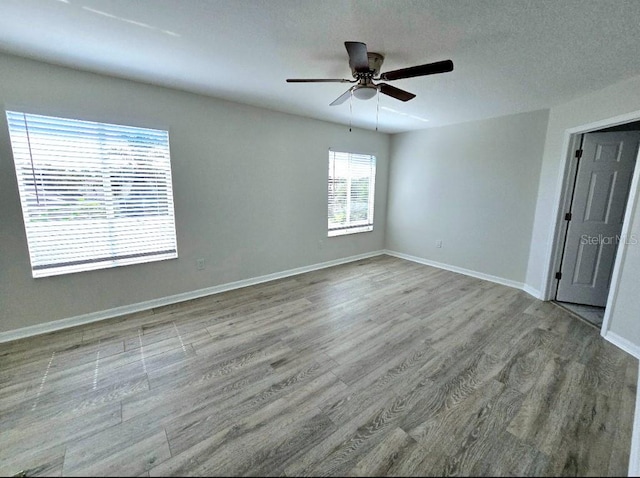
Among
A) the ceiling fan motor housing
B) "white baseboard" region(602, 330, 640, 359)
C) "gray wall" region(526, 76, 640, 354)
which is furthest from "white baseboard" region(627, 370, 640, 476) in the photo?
the ceiling fan motor housing

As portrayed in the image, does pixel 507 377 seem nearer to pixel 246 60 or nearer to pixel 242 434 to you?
pixel 242 434

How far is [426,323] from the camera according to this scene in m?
2.83

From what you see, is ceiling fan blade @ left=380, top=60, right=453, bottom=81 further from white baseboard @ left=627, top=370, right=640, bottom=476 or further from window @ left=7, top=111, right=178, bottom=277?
window @ left=7, top=111, right=178, bottom=277

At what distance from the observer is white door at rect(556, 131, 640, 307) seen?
3002mm

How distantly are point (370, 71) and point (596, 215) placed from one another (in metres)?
3.25

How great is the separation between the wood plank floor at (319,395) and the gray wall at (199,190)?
42 cm

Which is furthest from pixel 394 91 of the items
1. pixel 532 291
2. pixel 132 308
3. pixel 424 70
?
pixel 132 308

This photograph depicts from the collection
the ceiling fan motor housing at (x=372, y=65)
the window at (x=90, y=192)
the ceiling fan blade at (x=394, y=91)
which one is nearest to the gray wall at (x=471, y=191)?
the ceiling fan blade at (x=394, y=91)

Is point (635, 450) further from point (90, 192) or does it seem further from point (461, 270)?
point (90, 192)

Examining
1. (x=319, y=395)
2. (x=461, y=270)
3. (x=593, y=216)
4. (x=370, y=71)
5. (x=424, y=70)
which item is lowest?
(x=319, y=395)

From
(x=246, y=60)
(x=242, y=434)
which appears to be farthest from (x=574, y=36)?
(x=242, y=434)

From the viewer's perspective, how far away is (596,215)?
125 inches

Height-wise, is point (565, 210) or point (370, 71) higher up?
point (370, 71)

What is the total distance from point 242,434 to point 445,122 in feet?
15.5
